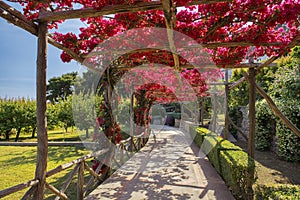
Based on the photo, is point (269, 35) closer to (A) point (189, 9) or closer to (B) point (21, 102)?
(A) point (189, 9)

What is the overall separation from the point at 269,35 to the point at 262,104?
5474 millimetres

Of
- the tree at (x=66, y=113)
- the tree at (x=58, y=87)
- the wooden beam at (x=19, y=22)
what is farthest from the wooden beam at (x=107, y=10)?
the tree at (x=58, y=87)

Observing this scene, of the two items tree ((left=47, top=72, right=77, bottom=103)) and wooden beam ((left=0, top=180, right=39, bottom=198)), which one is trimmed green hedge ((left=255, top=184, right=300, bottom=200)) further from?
tree ((left=47, top=72, right=77, bottom=103))

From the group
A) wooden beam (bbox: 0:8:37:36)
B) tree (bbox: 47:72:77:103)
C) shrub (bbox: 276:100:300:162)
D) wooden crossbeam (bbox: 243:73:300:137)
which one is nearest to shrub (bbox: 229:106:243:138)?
shrub (bbox: 276:100:300:162)

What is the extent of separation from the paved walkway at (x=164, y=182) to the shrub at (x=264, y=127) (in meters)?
2.98

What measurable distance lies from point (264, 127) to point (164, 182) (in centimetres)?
532

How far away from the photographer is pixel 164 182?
418cm

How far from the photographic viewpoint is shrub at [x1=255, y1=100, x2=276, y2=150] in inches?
298

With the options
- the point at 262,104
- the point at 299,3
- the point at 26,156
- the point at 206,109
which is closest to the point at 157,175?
the point at 299,3

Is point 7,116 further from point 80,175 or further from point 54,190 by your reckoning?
point 54,190

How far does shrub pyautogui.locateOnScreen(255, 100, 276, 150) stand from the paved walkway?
298 cm

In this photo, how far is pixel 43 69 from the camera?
6.95 feet

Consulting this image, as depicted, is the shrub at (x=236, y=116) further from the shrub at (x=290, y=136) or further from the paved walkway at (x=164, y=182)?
the paved walkway at (x=164, y=182)

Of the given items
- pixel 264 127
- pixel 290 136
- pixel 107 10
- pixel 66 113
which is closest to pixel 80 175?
pixel 107 10
